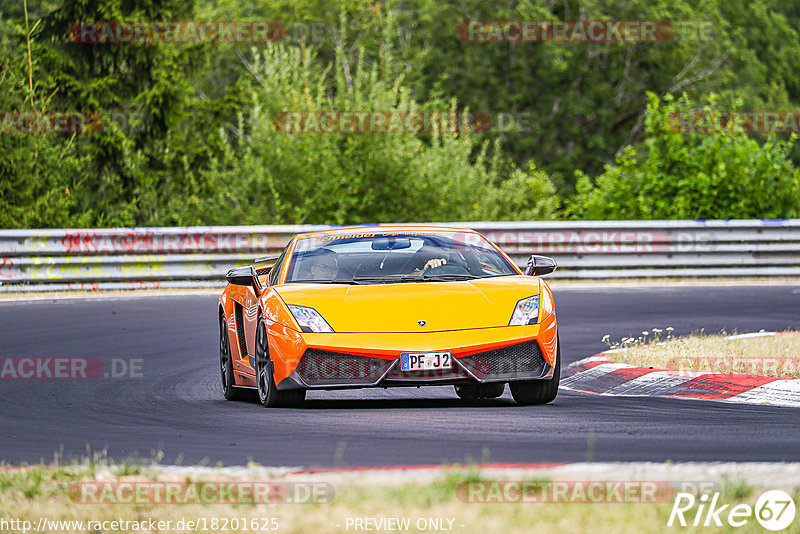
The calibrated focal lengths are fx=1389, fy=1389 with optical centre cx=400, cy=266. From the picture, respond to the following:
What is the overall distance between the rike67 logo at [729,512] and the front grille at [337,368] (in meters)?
3.61

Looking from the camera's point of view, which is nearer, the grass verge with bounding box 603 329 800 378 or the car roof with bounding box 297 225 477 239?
the grass verge with bounding box 603 329 800 378

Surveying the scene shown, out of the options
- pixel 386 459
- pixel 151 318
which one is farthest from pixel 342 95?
pixel 386 459

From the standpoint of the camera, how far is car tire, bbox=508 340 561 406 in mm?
9125

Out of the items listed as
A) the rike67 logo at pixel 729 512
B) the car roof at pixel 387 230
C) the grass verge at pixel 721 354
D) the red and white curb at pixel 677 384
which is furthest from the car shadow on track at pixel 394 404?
the rike67 logo at pixel 729 512

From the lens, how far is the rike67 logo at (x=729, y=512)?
191 inches

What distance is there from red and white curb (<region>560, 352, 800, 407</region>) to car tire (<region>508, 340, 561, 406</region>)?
104cm

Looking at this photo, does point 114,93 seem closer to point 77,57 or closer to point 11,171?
point 77,57

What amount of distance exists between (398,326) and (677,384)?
2432 mm

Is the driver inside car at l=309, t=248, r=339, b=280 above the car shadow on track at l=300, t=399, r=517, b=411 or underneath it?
above

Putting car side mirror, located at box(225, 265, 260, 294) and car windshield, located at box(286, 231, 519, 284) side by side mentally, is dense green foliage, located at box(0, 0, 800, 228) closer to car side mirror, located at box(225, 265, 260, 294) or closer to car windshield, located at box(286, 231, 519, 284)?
car windshield, located at box(286, 231, 519, 284)

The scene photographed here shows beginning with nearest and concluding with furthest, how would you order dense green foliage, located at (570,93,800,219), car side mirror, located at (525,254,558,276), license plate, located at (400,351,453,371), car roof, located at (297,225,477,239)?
license plate, located at (400,351,453,371) < car side mirror, located at (525,254,558,276) < car roof, located at (297,225,477,239) < dense green foliage, located at (570,93,800,219)

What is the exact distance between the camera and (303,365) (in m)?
8.75

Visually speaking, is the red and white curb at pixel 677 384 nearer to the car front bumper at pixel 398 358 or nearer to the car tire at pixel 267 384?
the car front bumper at pixel 398 358

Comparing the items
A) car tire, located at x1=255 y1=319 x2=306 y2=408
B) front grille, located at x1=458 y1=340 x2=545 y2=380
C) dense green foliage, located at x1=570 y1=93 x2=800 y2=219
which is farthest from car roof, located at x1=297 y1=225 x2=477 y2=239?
dense green foliage, located at x1=570 y1=93 x2=800 y2=219
